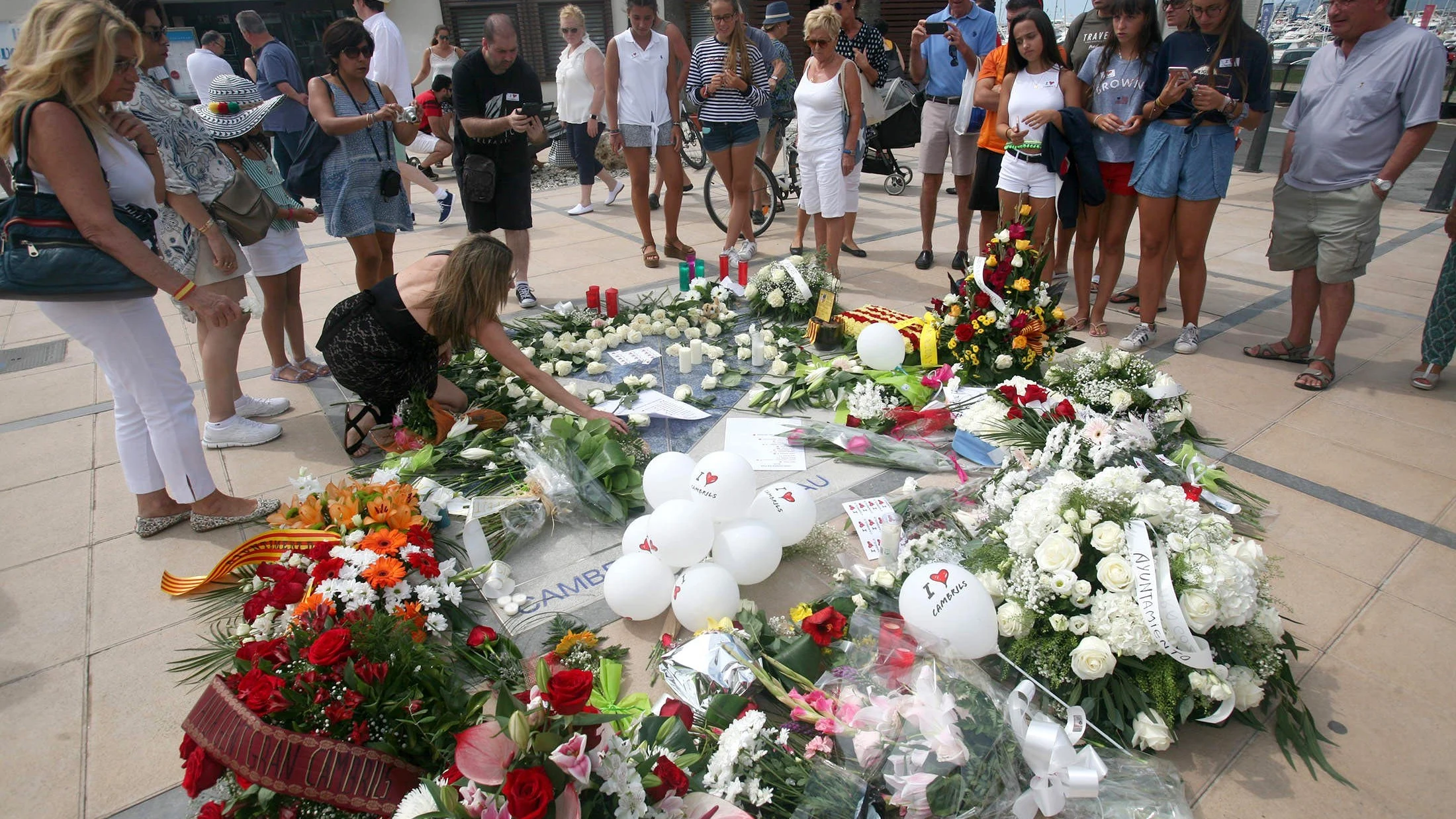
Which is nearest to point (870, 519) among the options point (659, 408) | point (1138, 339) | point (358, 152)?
point (659, 408)

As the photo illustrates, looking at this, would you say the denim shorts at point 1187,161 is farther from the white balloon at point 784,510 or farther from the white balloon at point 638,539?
the white balloon at point 638,539

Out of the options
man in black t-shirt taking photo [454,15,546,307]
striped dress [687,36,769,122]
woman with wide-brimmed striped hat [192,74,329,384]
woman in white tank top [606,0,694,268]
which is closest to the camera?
woman with wide-brimmed striped hat [192,74,329,384]

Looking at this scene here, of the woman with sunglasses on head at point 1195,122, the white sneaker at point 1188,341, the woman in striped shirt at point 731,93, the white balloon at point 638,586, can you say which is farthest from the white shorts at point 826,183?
the white balloon at point 638,586

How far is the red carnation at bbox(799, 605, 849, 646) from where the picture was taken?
7.41ft

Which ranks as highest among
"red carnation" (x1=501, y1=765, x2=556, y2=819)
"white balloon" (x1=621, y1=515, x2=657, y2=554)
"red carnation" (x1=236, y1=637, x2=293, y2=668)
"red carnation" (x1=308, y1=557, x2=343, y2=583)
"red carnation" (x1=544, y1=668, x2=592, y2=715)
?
"red carnation" (x1=544, y1=668, x2=592, y2=715)

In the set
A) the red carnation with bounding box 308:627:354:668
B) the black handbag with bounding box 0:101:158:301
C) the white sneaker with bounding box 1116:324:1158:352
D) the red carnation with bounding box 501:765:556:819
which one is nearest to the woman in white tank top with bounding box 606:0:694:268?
the white sneaker with bounding box 1116:324:1158:352

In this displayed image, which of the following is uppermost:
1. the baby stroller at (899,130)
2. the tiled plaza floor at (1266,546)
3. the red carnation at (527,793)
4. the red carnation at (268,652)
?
the baby stroller at (899,130)

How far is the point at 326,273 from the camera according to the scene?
6523 mm

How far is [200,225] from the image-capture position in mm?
3154

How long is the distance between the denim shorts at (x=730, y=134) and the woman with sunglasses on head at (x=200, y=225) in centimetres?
331

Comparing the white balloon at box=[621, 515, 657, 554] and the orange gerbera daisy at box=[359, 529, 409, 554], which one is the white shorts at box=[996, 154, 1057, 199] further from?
the orange gerbera daisy at box=[359, 529, 409, 554]

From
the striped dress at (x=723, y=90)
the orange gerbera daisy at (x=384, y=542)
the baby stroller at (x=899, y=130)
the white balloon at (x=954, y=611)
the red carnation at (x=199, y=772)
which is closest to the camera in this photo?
the red carnation at (x=199, y=772)

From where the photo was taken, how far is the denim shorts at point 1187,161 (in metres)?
4.13

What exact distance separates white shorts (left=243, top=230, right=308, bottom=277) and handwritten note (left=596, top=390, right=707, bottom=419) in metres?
1.64
